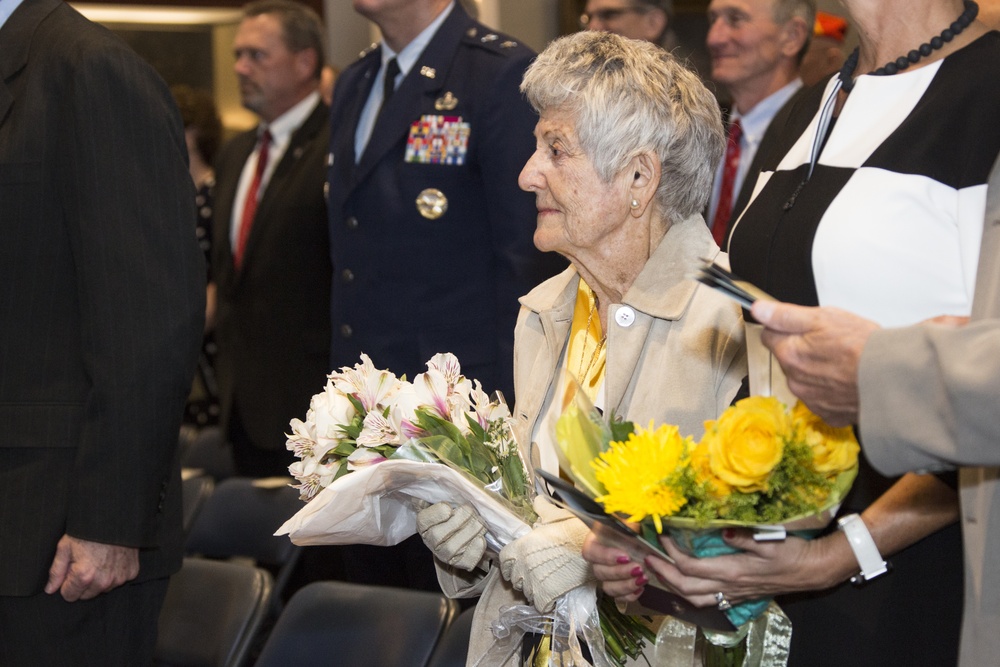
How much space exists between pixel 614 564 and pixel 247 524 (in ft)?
7.27

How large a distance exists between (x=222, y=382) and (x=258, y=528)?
1320mm

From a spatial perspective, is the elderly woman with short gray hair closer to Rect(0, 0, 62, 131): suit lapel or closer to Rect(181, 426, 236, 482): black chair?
Rect(0, 0, 62, 131): suit lapel

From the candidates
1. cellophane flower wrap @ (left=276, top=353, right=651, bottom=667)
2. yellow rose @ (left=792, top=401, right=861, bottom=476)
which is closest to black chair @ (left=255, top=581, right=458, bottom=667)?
cellophane flower wrap @ (left=276, top=353, right=651, bottom=667)

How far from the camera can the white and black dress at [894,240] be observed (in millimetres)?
1614

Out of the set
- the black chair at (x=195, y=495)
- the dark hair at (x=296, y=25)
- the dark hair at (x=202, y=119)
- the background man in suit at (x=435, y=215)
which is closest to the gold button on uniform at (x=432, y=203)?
the background man in suit at (x=435, y=215)

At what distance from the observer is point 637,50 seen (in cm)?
206

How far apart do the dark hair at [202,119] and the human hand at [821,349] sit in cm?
523

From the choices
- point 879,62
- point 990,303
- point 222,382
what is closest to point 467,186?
point 879,62

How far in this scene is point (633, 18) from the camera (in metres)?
4.38

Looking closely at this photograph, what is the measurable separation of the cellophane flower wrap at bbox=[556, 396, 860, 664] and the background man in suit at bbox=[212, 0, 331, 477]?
9.34 feet

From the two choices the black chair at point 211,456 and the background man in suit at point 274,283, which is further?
the black chair at point 211,456

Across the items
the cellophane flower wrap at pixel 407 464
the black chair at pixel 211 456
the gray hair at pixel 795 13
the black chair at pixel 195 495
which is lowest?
the black chair at pixel 211 456

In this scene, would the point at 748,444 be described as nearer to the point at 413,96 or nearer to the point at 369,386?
the point at 369,386

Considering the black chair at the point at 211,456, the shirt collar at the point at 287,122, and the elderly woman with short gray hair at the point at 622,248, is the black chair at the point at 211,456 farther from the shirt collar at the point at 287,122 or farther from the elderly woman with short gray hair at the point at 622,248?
the elderly woman with short gray hair at the point at 622,248
